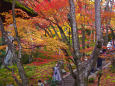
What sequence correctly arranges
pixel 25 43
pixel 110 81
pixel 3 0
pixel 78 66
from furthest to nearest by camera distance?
pixel 110 81 → pixel 25 43 → pixel 78 66 → pixel 3 0

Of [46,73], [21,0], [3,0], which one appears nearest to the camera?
[3,0]

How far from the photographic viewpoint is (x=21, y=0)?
5516 mm

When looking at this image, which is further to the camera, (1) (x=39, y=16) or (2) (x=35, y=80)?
(2) (x=35, y=80)

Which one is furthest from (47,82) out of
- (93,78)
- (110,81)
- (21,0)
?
(21,0)

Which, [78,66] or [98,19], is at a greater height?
[98,19]

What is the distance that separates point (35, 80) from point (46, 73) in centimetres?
121

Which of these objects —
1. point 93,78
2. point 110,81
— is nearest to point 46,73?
point 93,78

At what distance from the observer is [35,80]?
28.7 ft

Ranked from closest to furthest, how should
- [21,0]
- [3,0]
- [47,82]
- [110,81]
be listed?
[3,0] < [21,0] < [110,81] < [47,82]

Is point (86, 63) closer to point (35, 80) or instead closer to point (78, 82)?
point (78, 82)

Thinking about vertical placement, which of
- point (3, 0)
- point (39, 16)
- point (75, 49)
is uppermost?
point (3, 0)

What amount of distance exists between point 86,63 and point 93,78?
5078 mm

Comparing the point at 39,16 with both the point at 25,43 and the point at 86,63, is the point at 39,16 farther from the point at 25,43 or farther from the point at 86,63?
the point at 86,63

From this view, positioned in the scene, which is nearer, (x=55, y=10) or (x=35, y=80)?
(x=55, y=10)
